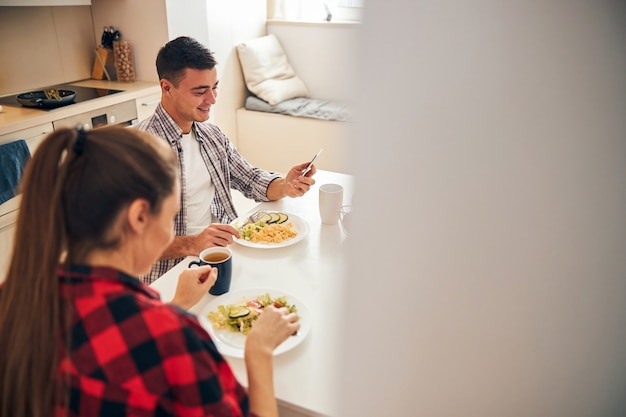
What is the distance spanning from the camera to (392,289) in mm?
456

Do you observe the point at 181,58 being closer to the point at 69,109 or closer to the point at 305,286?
the point at 305,286

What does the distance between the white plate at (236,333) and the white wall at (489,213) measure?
1.46 ft

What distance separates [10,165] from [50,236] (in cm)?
183

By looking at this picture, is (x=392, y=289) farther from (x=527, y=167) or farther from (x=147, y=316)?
(x=147, y=316)

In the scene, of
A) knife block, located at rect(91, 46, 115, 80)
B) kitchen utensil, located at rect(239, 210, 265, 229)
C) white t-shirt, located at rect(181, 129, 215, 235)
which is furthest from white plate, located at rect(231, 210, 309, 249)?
knife block, located at rect(91, 46, 115, 80)

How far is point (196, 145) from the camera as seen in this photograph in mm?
1722

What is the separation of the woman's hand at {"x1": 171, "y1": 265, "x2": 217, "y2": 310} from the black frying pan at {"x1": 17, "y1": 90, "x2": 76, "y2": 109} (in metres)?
1.81

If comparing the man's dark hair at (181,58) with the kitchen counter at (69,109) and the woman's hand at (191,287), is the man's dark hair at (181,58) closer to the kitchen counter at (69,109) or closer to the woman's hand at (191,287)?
the woman's hand at (191,287)

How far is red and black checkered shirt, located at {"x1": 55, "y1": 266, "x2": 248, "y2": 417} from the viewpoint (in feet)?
2.06

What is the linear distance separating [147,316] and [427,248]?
1.35ft

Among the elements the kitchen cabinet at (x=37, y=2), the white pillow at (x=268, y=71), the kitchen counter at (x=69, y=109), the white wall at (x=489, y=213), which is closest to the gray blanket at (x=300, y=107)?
the white pillow at (x=268, y=71)

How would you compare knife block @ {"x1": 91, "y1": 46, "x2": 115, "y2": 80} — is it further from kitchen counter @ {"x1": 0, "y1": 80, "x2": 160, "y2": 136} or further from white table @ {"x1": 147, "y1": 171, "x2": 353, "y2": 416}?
white table @ {"x1": 147, "y1": 171, "x2": 353, "y2": 416}

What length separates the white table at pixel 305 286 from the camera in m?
0.83

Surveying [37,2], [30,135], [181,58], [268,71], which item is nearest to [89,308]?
[181,58]
